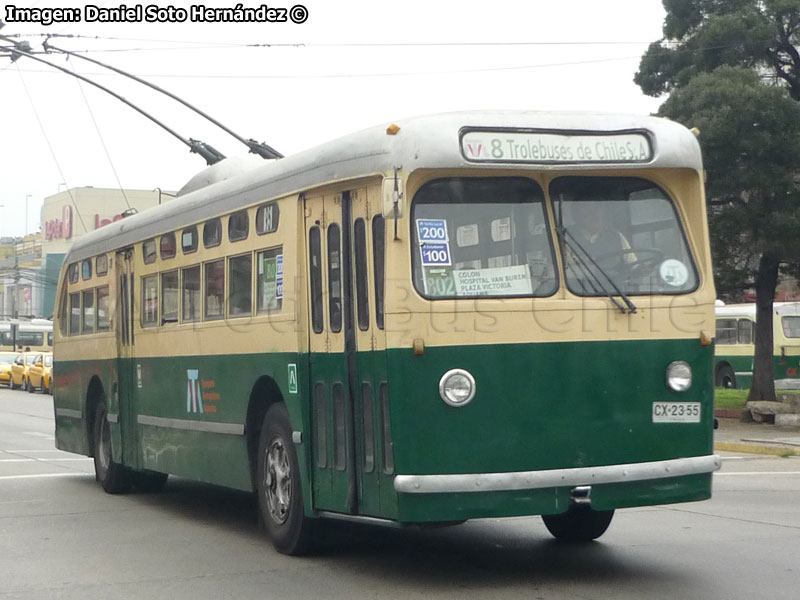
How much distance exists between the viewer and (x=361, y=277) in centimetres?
858

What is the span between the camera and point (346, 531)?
35.0ft

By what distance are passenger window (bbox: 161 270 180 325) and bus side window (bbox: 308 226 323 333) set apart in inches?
132

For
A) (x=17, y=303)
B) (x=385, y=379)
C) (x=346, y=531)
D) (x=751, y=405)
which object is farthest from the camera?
(x=17, y=303)

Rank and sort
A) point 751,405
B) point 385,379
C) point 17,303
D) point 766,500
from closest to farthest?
1. point 385,379
2. point 766,500
3. point 751,405
4. point 17,303

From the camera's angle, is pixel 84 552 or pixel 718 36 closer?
pixel 84 552

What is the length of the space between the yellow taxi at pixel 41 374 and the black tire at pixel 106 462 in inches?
1395

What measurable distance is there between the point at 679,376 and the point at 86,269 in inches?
368

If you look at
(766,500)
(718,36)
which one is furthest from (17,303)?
(766,500)

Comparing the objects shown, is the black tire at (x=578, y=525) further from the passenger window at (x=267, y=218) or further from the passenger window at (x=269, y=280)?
the passenger window at (x=267, y=218)

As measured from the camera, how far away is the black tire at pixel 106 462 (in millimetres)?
14445

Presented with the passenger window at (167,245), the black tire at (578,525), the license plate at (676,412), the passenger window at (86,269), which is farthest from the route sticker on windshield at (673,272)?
the passenger window at (86,269)

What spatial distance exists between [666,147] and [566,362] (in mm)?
1590

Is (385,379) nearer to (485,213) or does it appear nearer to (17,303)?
(485,213)

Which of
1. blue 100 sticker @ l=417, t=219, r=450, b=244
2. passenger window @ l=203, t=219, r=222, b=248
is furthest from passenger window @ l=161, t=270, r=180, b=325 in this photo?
blue 100 sticker @ l=417, t=219, r=450, b=244
